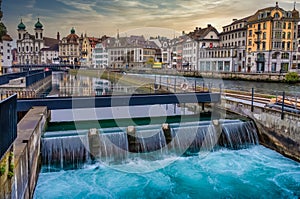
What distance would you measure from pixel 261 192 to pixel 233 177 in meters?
1.59

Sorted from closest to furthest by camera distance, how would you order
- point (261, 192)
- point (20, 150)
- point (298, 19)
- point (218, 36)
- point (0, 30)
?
1. point (20, 150)
2. point (261, 192)
3. point (0, 30)
4. point (298, 19)
5. point (218, 36)

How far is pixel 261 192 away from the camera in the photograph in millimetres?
12688

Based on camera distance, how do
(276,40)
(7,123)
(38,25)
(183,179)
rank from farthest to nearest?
(38,25) < (276,40) < (183,179) < (7,123)

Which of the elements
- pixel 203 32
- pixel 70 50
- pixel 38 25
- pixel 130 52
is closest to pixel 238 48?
pixel 203 32

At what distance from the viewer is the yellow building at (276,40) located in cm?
7100

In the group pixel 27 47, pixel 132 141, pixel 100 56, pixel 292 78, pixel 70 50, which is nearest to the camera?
pixel 132 141

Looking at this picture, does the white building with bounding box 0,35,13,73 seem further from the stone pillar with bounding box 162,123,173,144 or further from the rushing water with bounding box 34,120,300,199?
the stone pillar with bounding box 162,123,173,144

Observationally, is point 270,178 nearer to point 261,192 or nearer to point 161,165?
point 261,192

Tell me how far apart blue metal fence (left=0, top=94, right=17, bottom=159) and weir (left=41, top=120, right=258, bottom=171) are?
6182 millimetres

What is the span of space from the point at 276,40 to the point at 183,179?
66489 mm

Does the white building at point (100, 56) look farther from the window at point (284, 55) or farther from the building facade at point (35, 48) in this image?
the window at point (284, 55)

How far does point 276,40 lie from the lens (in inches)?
2805

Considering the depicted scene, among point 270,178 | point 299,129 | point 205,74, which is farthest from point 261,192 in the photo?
point 205,74

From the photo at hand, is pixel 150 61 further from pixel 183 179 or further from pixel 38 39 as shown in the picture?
pixel 183 179
